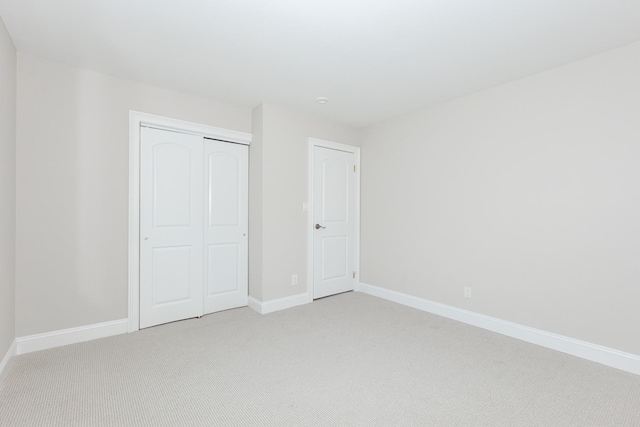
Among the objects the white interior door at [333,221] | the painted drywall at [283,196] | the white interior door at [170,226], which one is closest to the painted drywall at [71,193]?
the white interior door at [170,226]

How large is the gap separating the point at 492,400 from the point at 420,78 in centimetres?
265

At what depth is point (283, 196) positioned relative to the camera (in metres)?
3.80

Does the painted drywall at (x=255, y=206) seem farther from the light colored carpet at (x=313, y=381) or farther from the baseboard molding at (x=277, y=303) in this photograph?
the light colored carpet at (x=313, y=381)

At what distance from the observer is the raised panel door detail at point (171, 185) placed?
3189mm

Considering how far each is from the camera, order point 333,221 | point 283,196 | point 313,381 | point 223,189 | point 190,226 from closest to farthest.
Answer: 1. point 313,381
2. point 190,226
3. point 223,189
4. point 283,196
5. point 333,221

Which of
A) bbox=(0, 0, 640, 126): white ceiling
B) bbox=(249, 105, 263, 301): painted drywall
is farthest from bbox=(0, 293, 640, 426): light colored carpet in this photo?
bbox=(0, 0, 640, 126): white ceiling

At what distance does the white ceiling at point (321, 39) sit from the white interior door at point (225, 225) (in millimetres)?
823

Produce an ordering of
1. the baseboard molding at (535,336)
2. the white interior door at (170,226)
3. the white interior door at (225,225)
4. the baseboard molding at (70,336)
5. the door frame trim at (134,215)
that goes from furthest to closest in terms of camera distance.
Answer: the white interior door at (225,225) < the white interior door at (170,226) < the door frame trim at (134,215) < the baseboard molding at (70,336) < the baseboard molding at (535,336)

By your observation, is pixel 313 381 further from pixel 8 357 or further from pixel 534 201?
pixel 534 201

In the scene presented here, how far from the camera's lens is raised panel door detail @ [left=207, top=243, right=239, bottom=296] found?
3.58m

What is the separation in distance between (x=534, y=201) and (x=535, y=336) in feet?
4.00

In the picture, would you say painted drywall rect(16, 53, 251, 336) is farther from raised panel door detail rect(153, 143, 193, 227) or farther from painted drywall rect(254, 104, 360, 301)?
painted drywall rect(254, 104, 360, 301)

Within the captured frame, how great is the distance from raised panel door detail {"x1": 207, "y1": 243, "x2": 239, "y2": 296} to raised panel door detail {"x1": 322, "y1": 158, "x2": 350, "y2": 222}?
1.29 meters

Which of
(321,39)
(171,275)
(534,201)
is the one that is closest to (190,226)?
(171,275)
